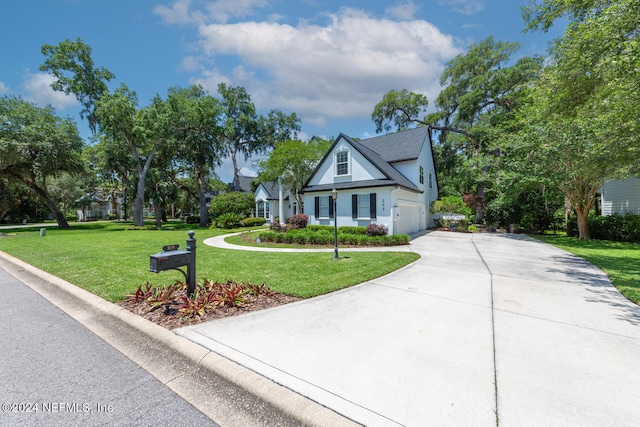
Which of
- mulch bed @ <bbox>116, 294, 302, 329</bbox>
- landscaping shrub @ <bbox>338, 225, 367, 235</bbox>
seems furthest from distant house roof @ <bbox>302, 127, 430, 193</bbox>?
mulch bed @ <bbox>116, 294, 302, 329</bbox>

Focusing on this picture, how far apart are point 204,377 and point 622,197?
2445 cm

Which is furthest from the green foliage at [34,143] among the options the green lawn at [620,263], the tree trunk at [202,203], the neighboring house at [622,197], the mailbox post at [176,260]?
the neighboring house at [622,197]

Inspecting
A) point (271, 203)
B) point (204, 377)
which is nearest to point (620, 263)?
point (204, 377)

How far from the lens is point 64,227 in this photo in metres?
26.7

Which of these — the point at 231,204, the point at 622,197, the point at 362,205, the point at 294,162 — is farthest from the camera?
the point at 231,204

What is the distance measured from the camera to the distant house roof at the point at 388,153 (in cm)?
1555

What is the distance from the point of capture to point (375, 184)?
14.8 m

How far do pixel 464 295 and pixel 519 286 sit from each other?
5.74 feet

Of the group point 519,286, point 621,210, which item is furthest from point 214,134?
point 621,210

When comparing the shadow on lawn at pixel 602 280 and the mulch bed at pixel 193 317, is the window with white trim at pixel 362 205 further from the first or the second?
the mulch bed at pixel 193 317

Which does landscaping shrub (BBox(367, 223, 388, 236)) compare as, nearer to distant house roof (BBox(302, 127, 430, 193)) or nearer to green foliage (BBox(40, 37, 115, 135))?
distant house roof (BBox(302, 127, 430, 193))

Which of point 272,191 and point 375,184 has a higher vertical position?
point 272,191

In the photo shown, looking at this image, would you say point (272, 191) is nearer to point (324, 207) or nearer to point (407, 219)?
point (324, 207)

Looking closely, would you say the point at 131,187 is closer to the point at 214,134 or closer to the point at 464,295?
the point at 214,134
